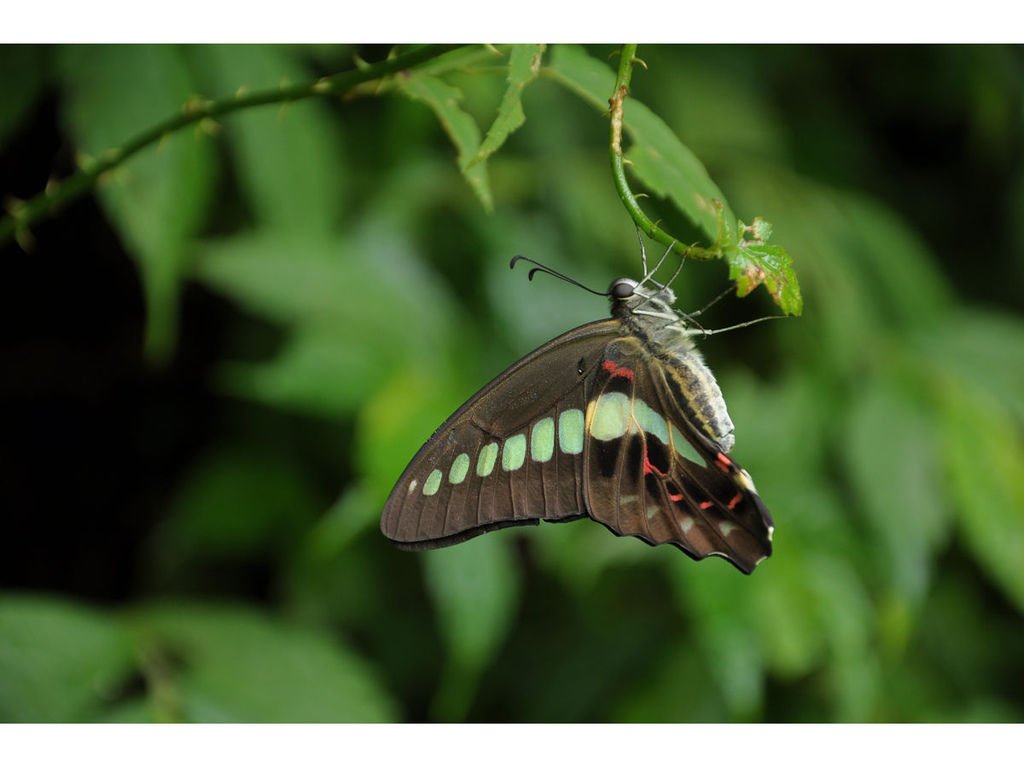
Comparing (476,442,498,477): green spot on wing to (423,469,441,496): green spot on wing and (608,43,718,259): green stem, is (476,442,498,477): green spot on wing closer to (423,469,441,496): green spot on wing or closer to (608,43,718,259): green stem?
(423,469,441,496): green spot on wing

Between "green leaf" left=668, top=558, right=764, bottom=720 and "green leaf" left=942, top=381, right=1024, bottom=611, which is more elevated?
"green leaf" left=942, top=381, right=1024, bottom=611

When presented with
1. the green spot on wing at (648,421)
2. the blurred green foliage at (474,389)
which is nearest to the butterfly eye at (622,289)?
the green spot on wing at (648,421)

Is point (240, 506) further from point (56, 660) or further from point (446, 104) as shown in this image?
point (446, 104)

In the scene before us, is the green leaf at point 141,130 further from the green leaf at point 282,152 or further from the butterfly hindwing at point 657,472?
the butterfly hindwing at point 657,472

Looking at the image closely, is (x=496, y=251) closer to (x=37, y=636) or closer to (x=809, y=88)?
(x=37, y=636)

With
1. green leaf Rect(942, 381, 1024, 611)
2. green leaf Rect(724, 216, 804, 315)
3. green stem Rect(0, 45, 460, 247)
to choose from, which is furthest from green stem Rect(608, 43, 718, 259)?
green leaf Rect(942, 381, 1024, 611)

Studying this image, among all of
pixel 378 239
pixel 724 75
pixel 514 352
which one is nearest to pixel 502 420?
pixel 514 352
